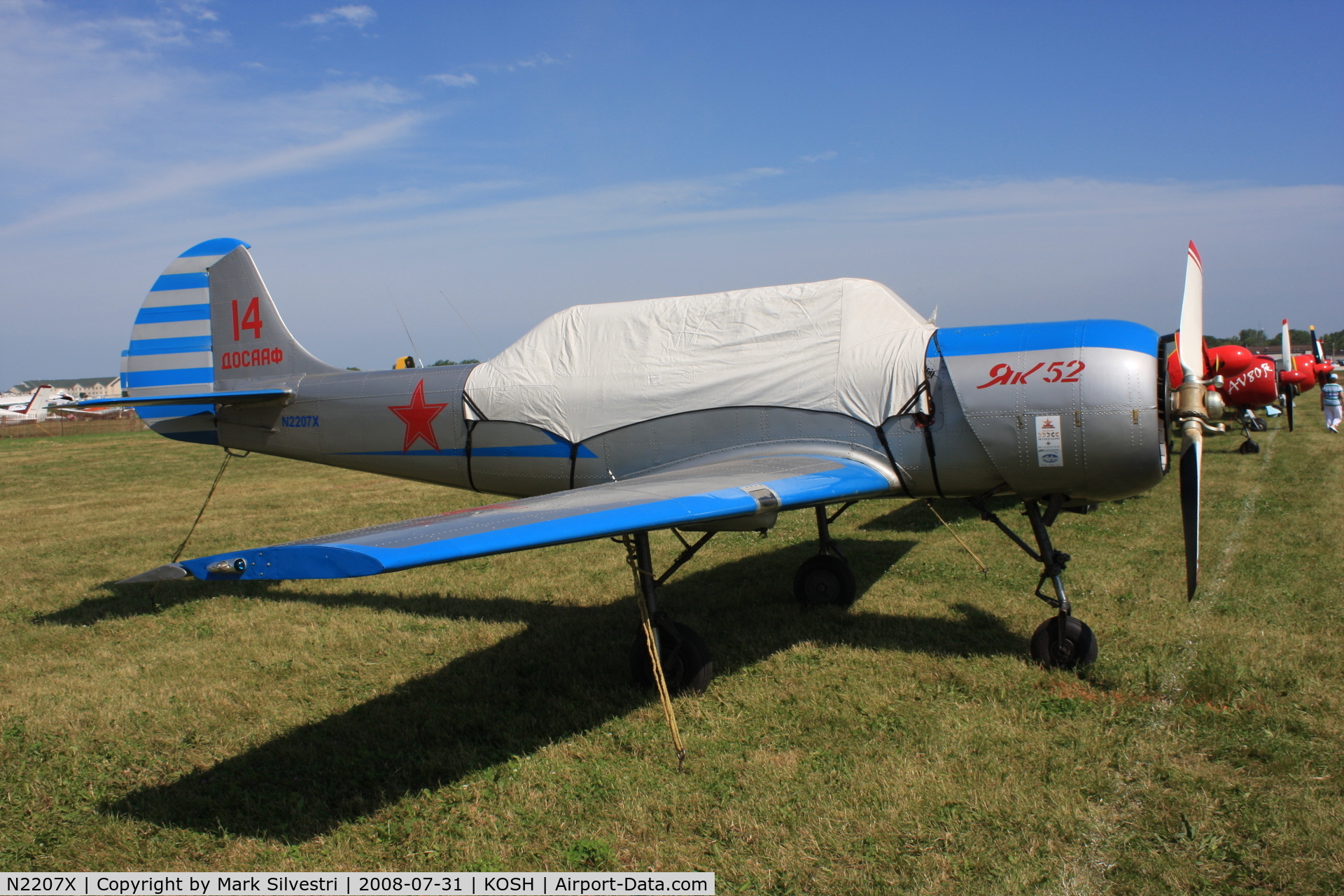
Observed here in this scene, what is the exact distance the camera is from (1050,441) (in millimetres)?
5516

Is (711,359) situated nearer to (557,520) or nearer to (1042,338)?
(1042,338)

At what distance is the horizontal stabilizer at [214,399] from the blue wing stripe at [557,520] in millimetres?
4182

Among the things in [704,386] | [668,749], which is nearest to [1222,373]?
[704,386]

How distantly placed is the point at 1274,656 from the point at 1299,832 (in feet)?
7.77

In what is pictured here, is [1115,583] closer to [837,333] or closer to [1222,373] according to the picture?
[837,333]

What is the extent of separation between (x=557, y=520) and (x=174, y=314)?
6.83 metres

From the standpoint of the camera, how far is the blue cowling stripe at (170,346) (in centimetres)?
852

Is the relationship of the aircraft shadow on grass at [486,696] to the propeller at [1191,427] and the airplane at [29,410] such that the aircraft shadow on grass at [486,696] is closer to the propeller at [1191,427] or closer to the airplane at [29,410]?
the propeller at [1191,427]

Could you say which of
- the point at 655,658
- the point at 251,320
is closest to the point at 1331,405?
the point at 655,658

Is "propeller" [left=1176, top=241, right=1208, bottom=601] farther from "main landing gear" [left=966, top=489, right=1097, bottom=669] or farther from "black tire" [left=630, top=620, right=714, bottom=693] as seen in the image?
"black tire" [left=630, top=620, right=714, bottom=693]

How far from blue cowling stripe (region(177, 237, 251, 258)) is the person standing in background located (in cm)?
2547

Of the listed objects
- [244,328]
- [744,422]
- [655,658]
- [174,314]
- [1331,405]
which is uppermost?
[174,314]

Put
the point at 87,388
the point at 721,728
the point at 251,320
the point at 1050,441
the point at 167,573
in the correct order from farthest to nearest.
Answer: the point at 87,388 < the point at 251,320 < the point at 1050,441 < the point at 721,728 < the point at 167,573

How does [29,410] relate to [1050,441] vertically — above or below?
above
